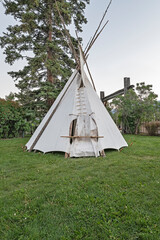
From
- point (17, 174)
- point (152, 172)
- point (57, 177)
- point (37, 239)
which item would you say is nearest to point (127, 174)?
point (152, 172)

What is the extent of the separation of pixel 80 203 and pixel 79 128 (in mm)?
2592

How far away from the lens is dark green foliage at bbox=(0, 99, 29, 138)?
7297mm

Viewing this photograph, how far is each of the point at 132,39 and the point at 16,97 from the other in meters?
7.92

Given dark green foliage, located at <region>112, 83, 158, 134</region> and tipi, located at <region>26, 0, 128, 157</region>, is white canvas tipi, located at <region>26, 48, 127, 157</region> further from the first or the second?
dark green foliage, located at <region>112, 83, 158, 134</region>

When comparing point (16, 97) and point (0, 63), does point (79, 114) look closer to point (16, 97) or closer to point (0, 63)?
point (16, 97)

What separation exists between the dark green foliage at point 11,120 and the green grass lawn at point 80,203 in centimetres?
517

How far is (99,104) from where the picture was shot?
4.97 meters

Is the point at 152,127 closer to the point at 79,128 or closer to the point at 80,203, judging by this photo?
the point at 79,128

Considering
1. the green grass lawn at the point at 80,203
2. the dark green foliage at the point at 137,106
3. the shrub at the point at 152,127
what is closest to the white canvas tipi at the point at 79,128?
the green grass lawn at the point at 80,203

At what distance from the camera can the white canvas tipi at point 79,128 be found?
3.86 m

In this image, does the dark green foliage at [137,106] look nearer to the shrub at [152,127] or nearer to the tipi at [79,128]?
the shrub at [152,127]

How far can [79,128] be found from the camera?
4.17 meters

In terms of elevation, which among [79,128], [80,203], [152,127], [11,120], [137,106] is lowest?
[80,203]

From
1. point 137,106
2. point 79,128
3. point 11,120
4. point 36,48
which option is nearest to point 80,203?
point 79,128
